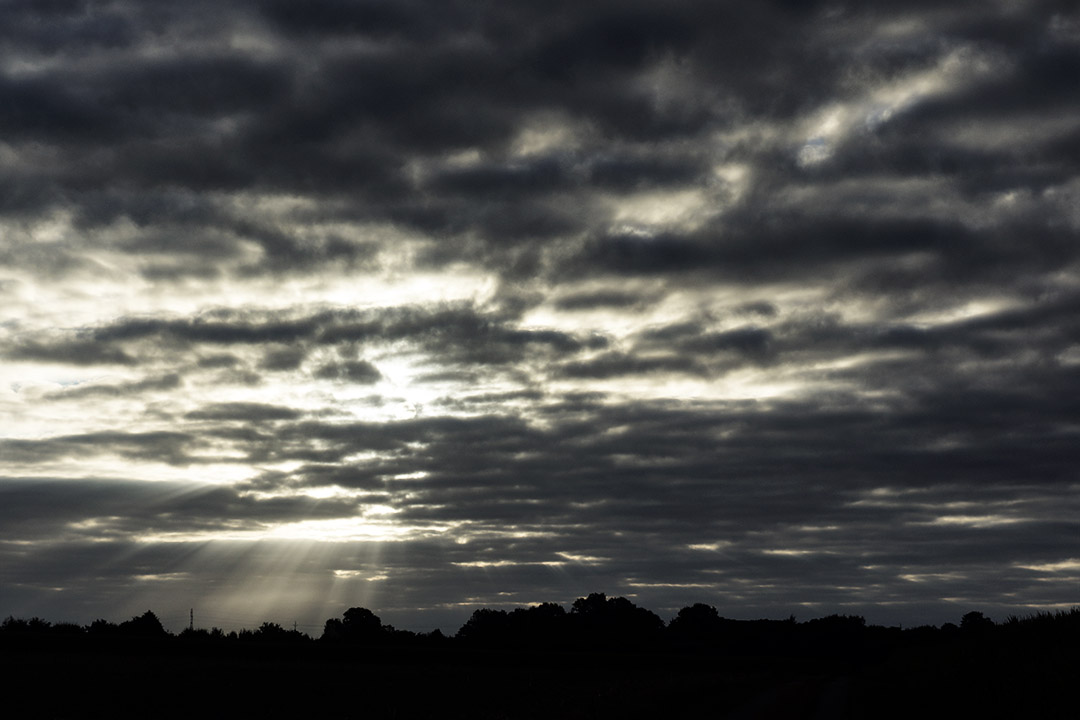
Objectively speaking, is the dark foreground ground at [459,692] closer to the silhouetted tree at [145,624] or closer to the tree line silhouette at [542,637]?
the tree line silhouette at [542,637]

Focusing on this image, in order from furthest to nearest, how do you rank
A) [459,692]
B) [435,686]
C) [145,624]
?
[145,624] → [435,686] → [459,692]

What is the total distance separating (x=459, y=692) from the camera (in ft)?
186

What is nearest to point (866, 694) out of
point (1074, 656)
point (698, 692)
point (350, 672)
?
point (698, 692)

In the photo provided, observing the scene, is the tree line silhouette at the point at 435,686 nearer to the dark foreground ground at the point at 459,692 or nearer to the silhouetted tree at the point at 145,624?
the dark foreground ground at the point at 459,692

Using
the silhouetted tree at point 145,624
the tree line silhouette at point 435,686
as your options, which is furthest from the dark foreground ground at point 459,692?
the silhouetted tree at point 145,624

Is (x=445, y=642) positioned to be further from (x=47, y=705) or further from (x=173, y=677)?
(x=47, y=705)

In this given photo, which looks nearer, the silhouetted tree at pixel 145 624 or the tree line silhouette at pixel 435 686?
the tree line silhouette at pixel 435 686

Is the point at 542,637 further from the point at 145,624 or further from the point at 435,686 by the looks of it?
the point at 435,686

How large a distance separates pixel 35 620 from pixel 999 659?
4331 inches

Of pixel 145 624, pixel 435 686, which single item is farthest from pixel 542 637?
pixel 435 686

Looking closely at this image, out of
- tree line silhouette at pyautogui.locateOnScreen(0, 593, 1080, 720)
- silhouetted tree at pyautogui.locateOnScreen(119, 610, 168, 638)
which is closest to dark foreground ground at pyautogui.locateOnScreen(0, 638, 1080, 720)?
tree line silhouette at pyautogui.locateOnScreen(0, 593, 1080, 720)

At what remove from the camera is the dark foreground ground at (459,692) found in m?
36.7

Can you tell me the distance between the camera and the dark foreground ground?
36719 millimetres

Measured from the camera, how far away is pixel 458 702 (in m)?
49.6
